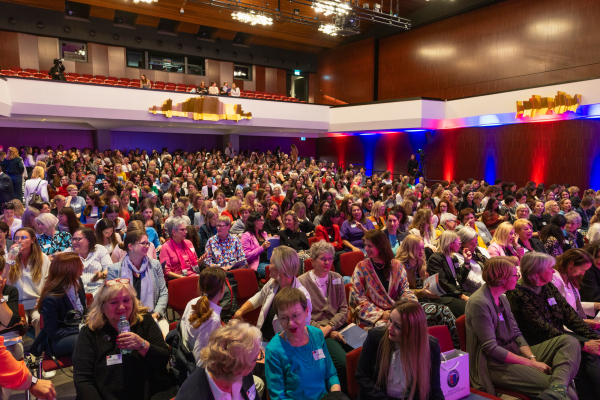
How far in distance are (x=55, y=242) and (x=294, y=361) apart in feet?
10.0

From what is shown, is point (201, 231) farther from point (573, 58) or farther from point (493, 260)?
point (573, 58)

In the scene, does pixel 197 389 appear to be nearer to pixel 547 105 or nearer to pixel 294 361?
pixel 294 361

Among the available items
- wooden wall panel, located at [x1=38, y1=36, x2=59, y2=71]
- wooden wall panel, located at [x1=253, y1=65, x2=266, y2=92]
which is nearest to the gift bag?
wooden wall panel, located at [x1=38, y1=36, x2=59, y2=71]

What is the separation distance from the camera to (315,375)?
2.14 m

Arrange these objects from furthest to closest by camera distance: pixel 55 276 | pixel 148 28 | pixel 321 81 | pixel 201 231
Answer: pixel 321 81 → pixel 148 28 → pixel 201 231 → pixel 55 276

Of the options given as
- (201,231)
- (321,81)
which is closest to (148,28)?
(321,81)

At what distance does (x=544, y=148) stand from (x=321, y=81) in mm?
11614

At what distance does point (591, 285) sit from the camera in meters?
3.55

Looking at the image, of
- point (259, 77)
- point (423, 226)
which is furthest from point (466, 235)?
point (259, 77)

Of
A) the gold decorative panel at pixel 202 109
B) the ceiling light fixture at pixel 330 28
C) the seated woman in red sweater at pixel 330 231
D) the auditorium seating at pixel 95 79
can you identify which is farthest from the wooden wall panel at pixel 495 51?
the seated woman in red sweater at pixel 330 231

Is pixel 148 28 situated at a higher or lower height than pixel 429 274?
higher

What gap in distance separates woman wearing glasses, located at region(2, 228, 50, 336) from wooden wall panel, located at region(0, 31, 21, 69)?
14903 millimetres

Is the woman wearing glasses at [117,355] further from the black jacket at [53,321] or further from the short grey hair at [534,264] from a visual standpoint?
the short grey hair at [534,264]

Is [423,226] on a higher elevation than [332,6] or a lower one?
lower
